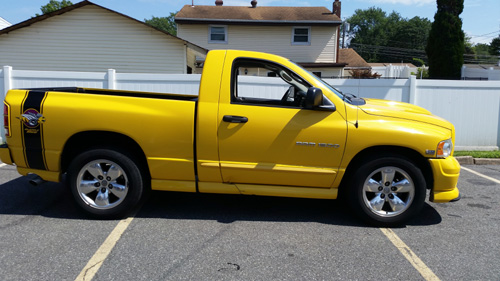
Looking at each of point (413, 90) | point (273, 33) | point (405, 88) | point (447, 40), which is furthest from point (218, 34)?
point (413, 90)

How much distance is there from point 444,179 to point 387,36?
88.6 metres

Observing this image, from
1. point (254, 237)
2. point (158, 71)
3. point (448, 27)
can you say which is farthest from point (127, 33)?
point (448, 27)

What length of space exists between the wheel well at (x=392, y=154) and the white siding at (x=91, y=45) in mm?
11275

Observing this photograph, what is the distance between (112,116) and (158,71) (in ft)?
36.7

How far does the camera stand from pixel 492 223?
15.0 feet

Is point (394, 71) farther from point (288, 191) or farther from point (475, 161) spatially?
point (288, 191)

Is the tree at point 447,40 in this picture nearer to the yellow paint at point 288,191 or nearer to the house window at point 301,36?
the house window at point 301,36

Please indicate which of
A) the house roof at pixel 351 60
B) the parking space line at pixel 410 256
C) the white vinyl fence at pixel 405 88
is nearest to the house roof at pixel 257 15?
the house roof at pixel 351 60

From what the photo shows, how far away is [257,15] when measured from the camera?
76.1ft

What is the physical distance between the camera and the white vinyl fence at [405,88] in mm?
8453

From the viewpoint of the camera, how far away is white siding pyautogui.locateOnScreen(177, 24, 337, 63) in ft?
74.5

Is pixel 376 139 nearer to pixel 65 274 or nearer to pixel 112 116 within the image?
pixel 112 116

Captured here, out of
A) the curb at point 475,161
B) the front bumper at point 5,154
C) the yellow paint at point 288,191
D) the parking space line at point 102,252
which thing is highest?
the front bumper at point 5,154

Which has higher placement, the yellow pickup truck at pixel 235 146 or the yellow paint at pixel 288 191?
the yellow pickup truck at pixel 235 146
